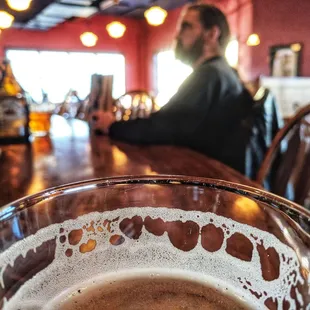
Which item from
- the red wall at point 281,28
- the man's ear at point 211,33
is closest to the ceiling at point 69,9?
the red wall at point 281,28

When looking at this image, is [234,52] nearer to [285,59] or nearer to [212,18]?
[285,59]

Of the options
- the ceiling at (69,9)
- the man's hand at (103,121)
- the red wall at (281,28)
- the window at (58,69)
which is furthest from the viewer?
the window at (58,69)

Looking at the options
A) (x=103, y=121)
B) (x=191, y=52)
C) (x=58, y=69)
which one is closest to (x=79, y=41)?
(x=58, y=69)

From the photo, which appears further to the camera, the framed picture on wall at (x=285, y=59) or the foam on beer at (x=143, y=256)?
the framed picture on wall at (x=285, y=59)

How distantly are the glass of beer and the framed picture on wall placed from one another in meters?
6.60

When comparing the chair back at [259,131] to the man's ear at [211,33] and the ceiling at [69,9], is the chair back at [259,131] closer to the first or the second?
the man's ear at [211,33]

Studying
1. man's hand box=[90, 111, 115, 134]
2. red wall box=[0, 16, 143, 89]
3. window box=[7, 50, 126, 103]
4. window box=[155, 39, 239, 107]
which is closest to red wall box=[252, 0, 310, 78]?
window box=[155, 39, 239, 107]

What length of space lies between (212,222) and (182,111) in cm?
124

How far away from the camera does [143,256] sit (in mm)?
308

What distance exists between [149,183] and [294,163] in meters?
0.82

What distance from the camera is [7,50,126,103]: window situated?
9.16 meters

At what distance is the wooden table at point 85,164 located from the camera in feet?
2.52

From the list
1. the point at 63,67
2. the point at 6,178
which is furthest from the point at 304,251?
the point at 63,67

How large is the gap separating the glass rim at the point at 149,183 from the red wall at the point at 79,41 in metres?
9.43
